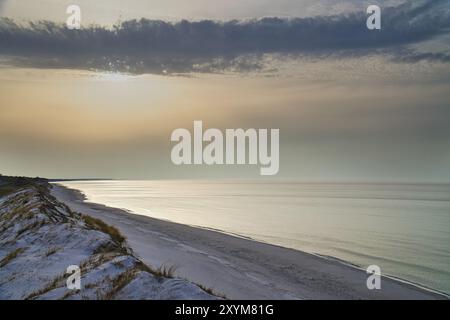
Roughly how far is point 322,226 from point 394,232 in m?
7.85

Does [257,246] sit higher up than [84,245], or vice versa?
[84,245]

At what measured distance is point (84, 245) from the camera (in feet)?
39.8

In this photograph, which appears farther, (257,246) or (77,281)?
(257,246)

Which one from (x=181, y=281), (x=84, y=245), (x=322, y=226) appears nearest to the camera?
(x=181, y=281)
